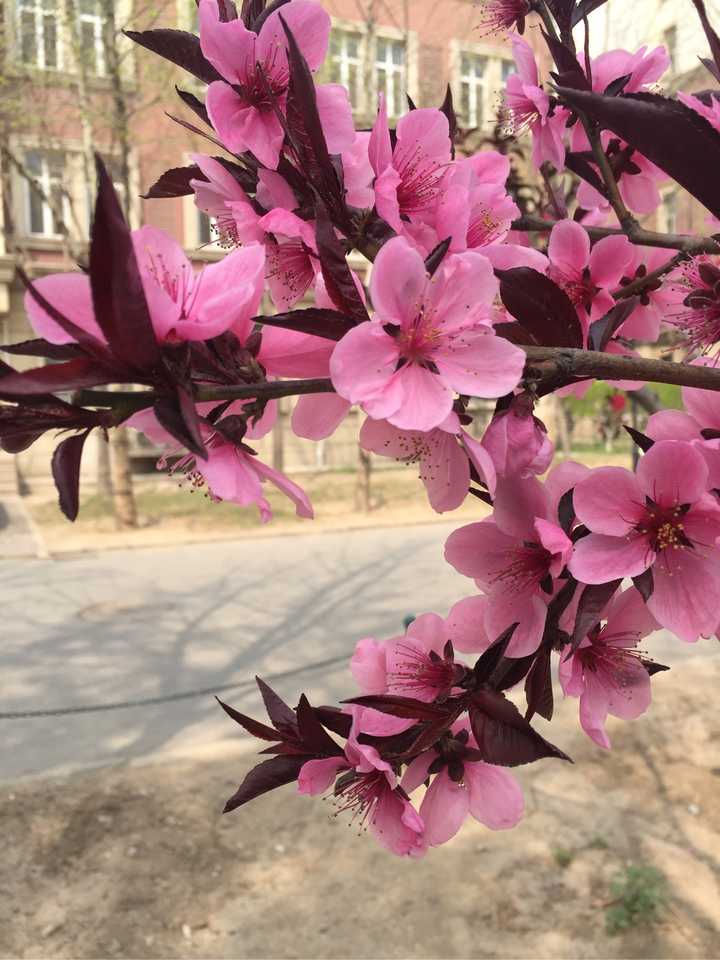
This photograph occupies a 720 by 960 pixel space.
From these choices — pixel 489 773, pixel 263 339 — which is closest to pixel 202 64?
pixel 263 339

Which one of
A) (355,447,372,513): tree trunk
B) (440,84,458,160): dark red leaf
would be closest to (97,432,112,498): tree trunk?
(355,447,372,513): tree trunk

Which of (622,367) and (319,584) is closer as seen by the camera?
(622,367)

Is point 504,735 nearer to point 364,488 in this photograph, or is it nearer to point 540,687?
point 540,687

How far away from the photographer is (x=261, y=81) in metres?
0.78

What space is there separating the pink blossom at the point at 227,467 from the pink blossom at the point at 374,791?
266mm

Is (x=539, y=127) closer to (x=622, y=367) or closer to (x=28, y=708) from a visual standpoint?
(x=622, y=367)

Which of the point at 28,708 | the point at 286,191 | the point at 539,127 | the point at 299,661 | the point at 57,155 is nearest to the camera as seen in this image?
the point at 286,191

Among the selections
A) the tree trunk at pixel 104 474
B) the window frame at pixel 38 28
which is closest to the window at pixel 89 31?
the window frame at pixel 38 28

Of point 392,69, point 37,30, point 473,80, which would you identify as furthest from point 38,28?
point 473,80

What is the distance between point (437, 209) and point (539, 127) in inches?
19.6

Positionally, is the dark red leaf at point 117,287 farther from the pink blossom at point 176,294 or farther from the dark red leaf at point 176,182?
the dark red leaf at point 176,182

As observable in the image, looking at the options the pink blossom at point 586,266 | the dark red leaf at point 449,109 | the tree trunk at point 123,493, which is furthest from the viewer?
the tree trunk at point 123,493

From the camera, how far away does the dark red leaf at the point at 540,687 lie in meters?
0.81

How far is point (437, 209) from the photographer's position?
81cm
